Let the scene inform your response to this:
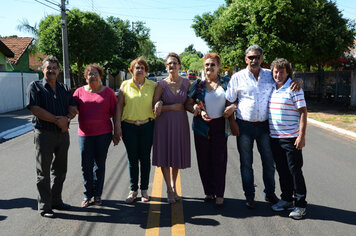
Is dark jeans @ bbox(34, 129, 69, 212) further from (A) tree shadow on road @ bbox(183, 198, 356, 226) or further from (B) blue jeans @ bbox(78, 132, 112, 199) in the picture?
(A) tree shadow on road @ bbox(183, 198, 356, 226)

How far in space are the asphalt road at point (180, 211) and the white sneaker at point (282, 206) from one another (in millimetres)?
85

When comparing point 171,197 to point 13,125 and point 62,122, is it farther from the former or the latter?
point 13,125

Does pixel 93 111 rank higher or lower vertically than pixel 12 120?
higher

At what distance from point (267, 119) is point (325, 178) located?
2237 mm

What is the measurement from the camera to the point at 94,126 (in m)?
4.12

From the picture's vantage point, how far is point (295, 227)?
3.63m

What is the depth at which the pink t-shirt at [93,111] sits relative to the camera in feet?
13.4

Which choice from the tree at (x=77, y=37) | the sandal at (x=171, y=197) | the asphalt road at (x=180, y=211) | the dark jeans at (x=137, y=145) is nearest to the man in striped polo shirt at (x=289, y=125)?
the asphalt road at (x=180, y=211)

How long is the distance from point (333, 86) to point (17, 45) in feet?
77.9

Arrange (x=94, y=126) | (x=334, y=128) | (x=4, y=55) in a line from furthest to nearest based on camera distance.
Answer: (x=4, y=55) < (x=334, y=128) < (x=94, y=126)

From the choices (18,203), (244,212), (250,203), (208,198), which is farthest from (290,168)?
(18,203)

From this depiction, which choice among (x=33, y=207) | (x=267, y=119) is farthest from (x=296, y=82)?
(x=33, y=207)

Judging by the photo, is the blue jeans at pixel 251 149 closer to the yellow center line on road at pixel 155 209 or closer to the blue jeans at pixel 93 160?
the yellow center line on road at pixel 155 209

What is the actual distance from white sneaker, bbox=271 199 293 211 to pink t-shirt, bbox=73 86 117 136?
2308mm
